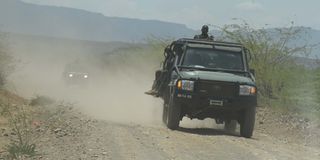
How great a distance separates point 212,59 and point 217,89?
142 centimetres

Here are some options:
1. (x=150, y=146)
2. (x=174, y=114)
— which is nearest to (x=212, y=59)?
(x=174, y=114)

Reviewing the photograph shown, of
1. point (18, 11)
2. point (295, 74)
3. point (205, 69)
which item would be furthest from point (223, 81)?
point (18, 11)

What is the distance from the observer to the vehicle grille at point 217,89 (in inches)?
579

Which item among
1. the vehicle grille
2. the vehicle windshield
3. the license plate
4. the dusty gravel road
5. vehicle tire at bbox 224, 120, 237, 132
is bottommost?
the dusty gravel road

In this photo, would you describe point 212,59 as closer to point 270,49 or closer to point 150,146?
point 150,146

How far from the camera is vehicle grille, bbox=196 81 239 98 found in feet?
48.3

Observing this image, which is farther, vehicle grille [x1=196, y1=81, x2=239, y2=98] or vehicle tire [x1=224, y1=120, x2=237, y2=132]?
vehicle tire [x1=224, y1=120, x2=237, y2=132]

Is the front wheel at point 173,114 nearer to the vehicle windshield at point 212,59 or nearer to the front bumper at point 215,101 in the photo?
the front bumper at point 215,101

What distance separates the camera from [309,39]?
24078 mm

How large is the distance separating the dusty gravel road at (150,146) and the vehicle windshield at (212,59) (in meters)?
1.87

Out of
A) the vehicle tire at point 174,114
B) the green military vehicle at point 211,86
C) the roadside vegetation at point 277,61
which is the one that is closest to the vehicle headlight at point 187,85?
the green military vehicle at point 211,86

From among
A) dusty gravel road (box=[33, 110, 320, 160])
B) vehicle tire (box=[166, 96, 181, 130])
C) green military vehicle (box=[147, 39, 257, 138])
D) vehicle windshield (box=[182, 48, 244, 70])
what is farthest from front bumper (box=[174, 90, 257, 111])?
vehicle windshield (box=[182, 48, 244, 70])

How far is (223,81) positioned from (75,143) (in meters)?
4.22

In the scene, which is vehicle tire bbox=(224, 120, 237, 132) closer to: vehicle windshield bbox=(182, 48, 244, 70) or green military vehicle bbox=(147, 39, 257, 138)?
green military vehicle bbox=(147, 39, 257, 138)
